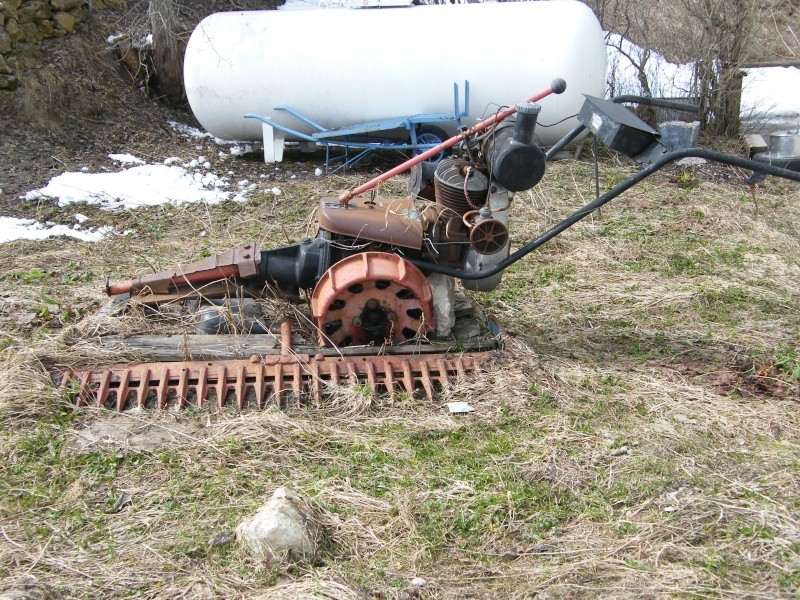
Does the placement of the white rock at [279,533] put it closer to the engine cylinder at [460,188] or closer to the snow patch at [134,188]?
the engine cylinder at [460,188]

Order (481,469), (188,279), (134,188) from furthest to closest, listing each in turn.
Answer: (134,188) < (188,279) < (481,469)

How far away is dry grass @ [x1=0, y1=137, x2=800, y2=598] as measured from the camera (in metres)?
2.90

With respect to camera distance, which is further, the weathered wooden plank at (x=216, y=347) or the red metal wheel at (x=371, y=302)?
the weathered wooden plank at (x=216, y=347)

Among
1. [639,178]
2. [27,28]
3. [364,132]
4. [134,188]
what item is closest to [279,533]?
[639,178]

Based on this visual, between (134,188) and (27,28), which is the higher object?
(27,28)

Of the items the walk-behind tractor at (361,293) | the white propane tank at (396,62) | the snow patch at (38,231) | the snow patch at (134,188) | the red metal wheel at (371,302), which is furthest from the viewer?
the white propane tank at (396,62)

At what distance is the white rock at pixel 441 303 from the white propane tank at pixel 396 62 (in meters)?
4.24

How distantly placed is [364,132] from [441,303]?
4.26 m

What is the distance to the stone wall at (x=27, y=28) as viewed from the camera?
336 inches

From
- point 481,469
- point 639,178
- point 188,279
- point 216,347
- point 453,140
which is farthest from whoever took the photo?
point 188,279

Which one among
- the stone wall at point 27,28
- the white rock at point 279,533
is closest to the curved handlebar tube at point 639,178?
the white rock at point 279,533

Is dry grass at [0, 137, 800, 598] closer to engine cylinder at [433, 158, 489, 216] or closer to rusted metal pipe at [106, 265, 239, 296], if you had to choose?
rusted metal pipe at [106, 265, 239, 296]

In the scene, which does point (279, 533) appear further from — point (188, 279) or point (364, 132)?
point (364, 132)

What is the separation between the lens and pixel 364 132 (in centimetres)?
828
